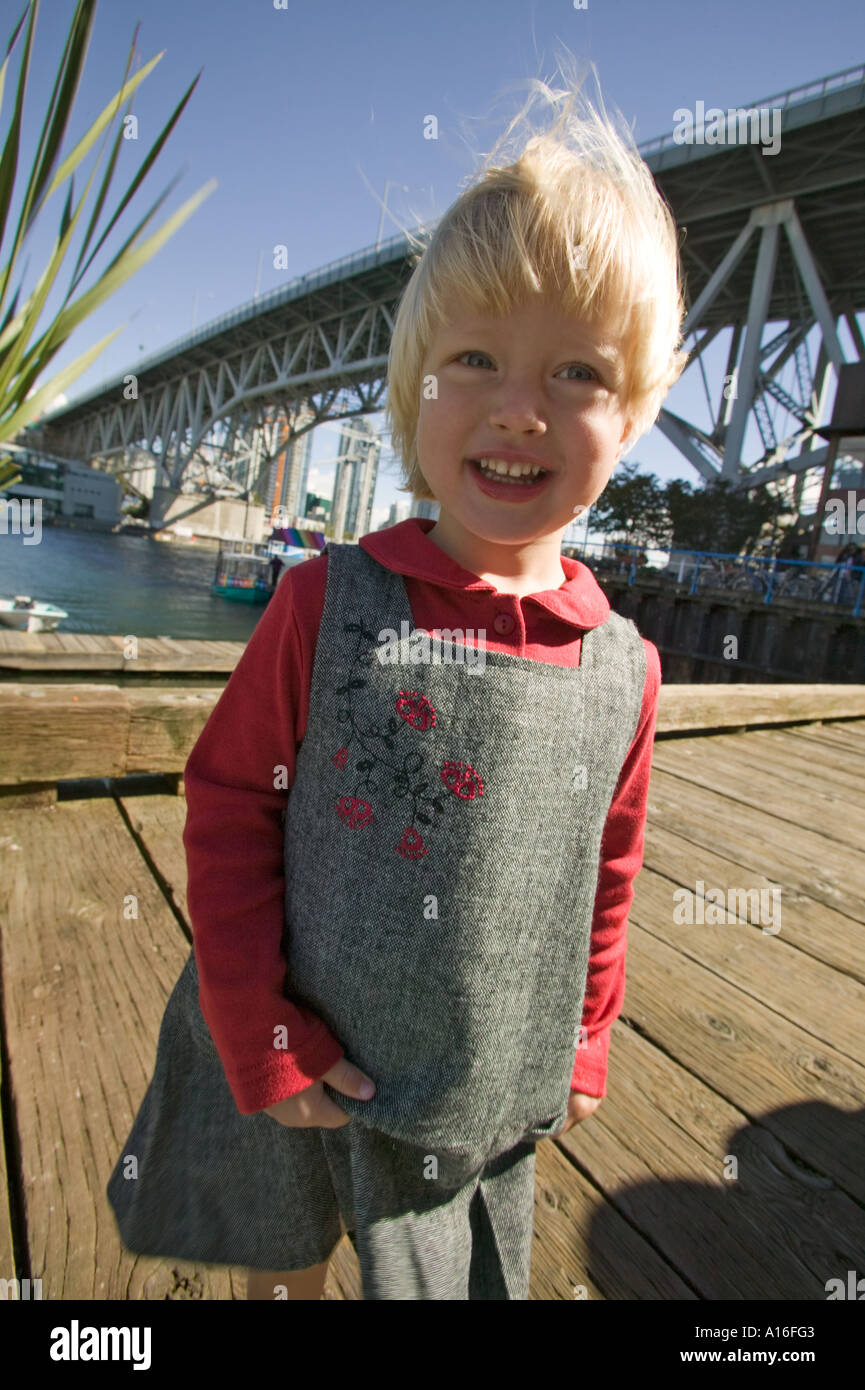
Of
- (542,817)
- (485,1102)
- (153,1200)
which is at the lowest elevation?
(153,1200)

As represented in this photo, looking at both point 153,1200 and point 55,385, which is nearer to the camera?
point 55,385

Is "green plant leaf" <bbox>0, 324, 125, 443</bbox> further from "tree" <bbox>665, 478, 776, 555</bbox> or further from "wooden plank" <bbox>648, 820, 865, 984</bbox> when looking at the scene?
"tree" <bbox>665, 478, 776, 555</bbox>

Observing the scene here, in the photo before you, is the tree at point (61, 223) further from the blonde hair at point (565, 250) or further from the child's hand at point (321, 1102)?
the child's hand at point (321, 1102)

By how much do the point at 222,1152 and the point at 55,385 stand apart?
100 centimetres

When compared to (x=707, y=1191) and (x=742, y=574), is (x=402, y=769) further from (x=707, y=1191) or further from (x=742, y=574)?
(x=742, y=574)

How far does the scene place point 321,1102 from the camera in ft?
2.99

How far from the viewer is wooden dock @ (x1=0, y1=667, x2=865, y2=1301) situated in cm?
121

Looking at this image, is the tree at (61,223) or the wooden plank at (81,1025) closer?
the tree at (61,223)

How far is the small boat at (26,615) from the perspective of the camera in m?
13.2

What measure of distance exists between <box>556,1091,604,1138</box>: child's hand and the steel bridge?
45.4ft

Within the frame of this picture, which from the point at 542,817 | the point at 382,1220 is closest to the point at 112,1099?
the point at 382,1220

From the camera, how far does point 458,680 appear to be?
3.03 feet

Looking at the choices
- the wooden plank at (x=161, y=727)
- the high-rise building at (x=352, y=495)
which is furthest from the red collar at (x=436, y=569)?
the high-rise building at (x=352, y=495)
